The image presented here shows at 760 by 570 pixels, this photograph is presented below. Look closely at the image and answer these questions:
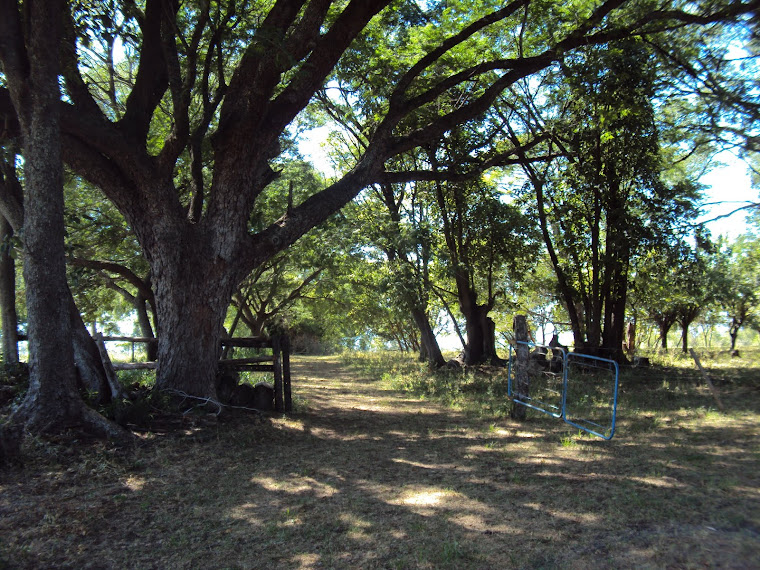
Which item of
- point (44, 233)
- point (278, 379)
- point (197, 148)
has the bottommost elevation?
point (278, 379)

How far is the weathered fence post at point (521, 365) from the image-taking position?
825 centimetres

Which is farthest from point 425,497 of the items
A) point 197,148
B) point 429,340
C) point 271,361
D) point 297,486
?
point 429,340

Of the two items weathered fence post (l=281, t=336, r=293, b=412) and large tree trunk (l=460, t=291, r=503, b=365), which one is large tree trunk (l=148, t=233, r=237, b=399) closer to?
weathered fence post (l=281, t=336, r=293, b=412)

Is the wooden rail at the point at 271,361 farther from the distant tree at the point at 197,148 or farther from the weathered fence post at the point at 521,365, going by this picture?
the weathered fence post at the point at 521,365

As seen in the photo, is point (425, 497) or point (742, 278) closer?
point (425, 497)

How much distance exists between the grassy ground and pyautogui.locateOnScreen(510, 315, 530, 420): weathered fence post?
431 millimetres

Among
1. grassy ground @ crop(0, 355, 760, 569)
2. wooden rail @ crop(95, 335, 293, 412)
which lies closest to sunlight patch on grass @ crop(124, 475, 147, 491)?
grassy ground @ crop(0, 355, 760, 569)

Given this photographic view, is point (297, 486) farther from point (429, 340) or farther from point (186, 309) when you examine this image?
point (429, 340)

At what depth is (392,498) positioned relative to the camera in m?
4.70

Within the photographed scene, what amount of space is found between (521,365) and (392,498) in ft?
13.8

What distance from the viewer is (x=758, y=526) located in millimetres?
3803

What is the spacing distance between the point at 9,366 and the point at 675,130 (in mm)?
13827

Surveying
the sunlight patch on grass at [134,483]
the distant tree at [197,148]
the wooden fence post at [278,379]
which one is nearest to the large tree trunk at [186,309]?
the distant tree at [197,148]

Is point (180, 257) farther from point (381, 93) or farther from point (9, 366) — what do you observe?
point (381, 93)
